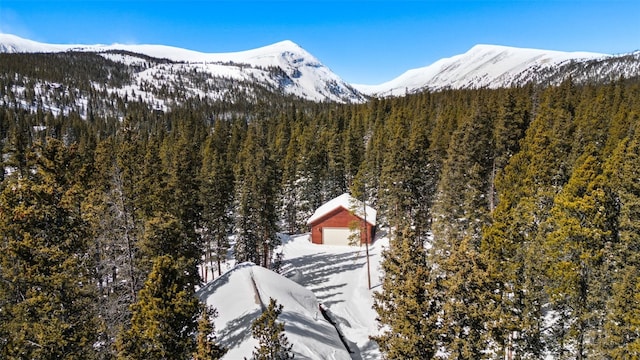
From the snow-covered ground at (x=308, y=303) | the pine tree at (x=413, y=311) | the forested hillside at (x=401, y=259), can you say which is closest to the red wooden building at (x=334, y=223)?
the snow-covered ground at (x=308, y=303)

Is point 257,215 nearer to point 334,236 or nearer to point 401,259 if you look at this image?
point 334,236

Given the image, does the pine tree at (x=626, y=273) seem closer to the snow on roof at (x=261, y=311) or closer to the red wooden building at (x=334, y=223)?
the snow on roof at (x=261, y=311)

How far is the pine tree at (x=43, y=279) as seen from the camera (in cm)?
1210

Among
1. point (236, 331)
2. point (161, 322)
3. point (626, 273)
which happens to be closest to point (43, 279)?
point (161, 322)

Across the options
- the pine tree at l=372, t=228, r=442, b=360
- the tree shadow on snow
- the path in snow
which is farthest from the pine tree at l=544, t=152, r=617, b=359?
the tree shadow on snow

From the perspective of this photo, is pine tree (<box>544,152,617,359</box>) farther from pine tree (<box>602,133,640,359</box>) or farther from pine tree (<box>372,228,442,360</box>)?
pine tree (<box>372,228,442,360</box>)

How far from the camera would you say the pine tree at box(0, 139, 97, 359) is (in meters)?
12.1

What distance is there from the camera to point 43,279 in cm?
1219

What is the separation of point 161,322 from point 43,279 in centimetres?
419

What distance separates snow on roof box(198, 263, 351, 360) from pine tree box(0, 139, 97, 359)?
24.4 feet

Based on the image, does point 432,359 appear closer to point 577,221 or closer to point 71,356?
point 577,221

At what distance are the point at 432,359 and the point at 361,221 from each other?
32273mm

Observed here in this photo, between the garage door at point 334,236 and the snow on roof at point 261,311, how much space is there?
20.2 m

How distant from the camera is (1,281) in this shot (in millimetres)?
13375
